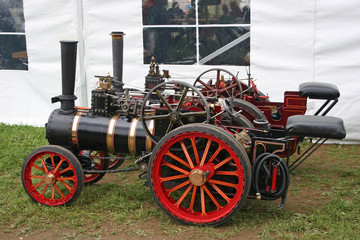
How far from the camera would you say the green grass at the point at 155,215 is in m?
3.75

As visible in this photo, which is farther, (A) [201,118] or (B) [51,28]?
(B) [51,28]

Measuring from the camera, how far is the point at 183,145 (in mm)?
3791

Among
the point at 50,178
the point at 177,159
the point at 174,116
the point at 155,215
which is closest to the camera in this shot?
the point at 177,159

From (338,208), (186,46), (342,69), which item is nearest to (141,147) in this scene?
(338,208)

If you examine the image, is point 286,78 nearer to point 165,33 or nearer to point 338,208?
point 165,33

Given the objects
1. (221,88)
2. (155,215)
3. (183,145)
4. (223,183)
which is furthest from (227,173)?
(221,88)

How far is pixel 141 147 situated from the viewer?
4.29 metres

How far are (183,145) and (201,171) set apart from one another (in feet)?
0.88

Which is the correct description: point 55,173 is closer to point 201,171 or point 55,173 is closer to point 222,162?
point 201,171

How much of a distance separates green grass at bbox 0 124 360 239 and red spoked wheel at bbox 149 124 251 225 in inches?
5.9

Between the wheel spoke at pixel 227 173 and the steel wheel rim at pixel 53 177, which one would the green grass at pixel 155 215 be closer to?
the steel wheel rim at pixel 53 177

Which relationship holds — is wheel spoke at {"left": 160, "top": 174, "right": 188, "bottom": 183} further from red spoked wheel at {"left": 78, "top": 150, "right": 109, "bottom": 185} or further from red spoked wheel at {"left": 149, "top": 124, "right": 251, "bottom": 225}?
red spoked wheel at {"left": 78, "top": 150, "right": 109, "bottom": 185}

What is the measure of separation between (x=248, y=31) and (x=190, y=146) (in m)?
3.36

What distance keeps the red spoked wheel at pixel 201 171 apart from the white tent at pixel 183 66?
→ 317 cm
